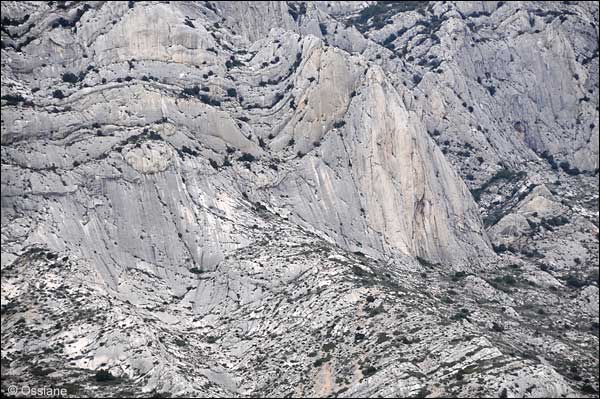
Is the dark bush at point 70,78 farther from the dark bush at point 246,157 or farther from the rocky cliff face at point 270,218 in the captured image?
the dark bush at point 246,157

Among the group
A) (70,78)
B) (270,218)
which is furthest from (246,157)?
(70,78)

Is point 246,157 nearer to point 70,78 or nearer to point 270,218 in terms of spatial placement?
point 270,218

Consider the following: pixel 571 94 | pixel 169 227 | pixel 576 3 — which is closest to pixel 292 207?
pixel 169 227

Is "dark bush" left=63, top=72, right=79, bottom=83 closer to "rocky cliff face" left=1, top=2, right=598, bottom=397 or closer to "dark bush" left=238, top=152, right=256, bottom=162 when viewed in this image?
"rocky cliff face" left=1, top=2, right=598, bottom=397

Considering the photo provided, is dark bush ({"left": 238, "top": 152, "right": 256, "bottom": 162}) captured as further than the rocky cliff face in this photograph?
Yes

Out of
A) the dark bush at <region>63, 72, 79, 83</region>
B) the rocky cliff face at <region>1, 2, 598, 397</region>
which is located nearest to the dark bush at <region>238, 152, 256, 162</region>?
the rocky cliff face at <region>1, 2, 598, 397</region>

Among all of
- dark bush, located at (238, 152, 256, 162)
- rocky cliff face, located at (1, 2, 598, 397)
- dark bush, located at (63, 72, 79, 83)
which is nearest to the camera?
rocky cliff face, located at (1, 2, 598, 397)

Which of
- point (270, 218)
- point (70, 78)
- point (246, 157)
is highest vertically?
point (70, 78)

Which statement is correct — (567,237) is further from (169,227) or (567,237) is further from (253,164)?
(169,227)

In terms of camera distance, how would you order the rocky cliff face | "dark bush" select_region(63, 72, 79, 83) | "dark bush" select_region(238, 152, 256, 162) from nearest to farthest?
the rocky cliff face
"dark bush" select_region(238, 152, 256, 162)
"dark bush" select_region(63, 72, 79, 83)
